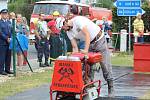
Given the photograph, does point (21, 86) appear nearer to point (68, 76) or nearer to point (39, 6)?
point (68, 76)

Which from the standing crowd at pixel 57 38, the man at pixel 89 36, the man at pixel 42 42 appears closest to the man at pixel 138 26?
the standing crowd at pixel 57 38

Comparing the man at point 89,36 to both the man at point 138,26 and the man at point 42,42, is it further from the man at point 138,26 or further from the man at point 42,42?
the man at point 138,26

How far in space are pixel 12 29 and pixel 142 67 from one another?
4402 mm

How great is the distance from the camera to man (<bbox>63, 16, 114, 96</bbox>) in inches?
364

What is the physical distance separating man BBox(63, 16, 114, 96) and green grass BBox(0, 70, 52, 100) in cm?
211

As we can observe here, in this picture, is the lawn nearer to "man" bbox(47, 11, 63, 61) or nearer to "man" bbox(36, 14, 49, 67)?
"man" bbox(36, 14, 49, 67)

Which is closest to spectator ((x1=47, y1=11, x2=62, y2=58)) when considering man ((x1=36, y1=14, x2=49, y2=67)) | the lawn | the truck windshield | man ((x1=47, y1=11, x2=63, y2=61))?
man ((x1=47, y1=11, x2=63, y2=61))

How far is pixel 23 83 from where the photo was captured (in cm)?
1244

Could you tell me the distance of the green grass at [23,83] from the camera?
11133 mm

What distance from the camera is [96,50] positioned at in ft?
32.9

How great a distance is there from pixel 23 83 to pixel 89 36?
3679 millimetres

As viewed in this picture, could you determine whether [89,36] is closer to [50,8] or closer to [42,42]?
[42,42]

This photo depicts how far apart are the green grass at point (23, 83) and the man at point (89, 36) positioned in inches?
83.1

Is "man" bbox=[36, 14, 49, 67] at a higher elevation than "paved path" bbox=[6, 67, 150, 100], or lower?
higher
